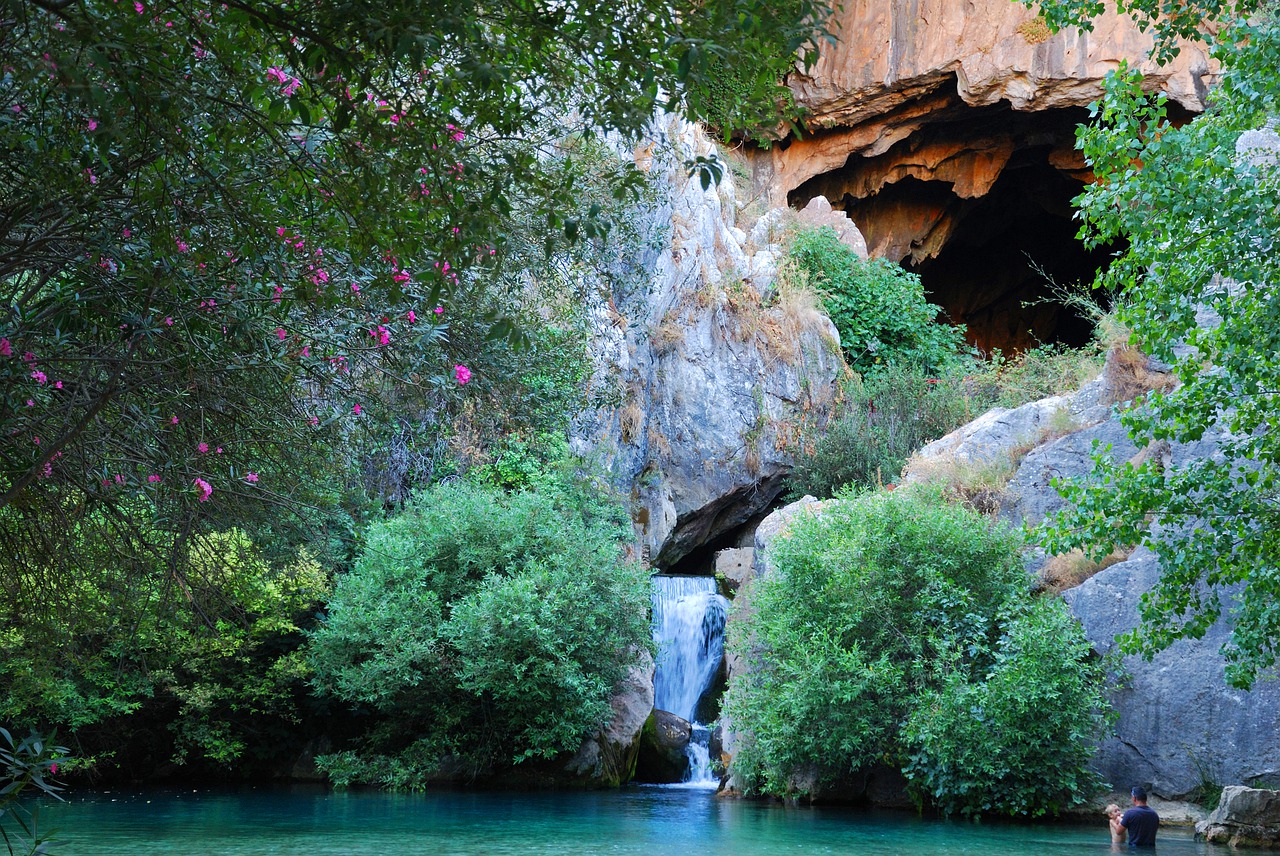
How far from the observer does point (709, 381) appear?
22.5 metres

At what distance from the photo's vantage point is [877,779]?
556 inches

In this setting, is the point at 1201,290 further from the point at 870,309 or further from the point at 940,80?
the point at 940,80

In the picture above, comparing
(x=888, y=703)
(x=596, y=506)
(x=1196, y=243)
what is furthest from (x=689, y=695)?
(x=1196, y=243)

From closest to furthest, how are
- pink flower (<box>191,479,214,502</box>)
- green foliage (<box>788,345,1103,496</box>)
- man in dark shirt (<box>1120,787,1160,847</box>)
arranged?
pink flower (<box>191,479,214,502</box>)
man in dark shirt (<box>1120,787,1160,847</box>)
green foliage (<box>788,345,1103,496</box>)

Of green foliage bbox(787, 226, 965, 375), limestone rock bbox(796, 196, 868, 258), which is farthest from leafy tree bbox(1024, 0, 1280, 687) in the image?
limestone rock bbox(796, 196, 868, 258)

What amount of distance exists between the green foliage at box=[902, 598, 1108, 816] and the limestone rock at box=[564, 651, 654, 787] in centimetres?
598

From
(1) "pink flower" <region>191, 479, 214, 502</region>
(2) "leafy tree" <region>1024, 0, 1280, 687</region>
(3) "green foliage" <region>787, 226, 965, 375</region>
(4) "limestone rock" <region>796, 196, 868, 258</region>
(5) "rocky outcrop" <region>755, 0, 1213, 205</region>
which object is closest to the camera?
(1) "pink flower" <region>191, 479, 214, 502</region>

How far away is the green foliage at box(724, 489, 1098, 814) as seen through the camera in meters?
12.2

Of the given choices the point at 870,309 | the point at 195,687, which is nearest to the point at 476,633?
the point at 195,687

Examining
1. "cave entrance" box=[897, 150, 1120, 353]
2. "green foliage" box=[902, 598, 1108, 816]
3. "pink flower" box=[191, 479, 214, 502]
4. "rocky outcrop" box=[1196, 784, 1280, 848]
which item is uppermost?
"cave entrance" box=[897, 150, 1120, 353]

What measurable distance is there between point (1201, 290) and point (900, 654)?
6.35 metres

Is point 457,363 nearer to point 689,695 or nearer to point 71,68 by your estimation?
point 71,68

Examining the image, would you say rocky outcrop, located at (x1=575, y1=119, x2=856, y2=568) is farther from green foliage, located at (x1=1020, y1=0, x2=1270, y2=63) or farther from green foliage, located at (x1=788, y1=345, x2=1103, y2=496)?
green foliage, located at (x1=1020, y1=0, x2=1270, y2=63)

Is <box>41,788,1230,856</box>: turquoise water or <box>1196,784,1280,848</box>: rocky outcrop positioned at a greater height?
<box>1196,784,1280,848</box>: rocky outcrop
